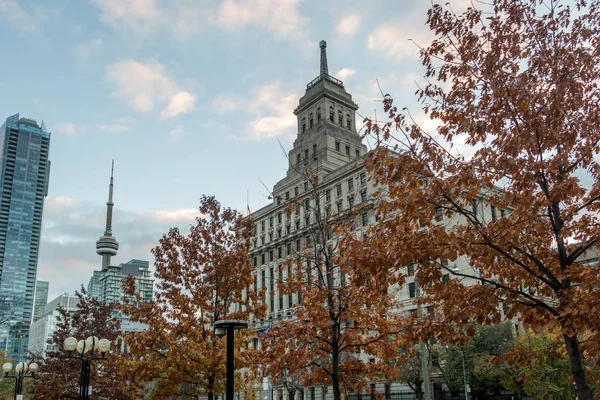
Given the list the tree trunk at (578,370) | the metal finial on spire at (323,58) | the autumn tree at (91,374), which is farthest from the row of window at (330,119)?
the tree trunk at (578,370)

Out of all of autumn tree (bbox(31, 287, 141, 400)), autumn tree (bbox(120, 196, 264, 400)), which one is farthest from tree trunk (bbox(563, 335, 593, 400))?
autumn tree (bbox(31, 287, 141, 400))

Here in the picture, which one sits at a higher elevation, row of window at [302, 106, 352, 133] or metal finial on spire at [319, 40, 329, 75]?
metal finial on spire at [319, 40, 329, 75]

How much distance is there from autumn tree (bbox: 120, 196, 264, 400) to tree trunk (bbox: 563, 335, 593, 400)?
14.0m

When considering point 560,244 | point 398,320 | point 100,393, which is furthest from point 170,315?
point 560,244

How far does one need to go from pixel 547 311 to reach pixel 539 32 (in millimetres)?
6390

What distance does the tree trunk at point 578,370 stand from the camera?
10.9 m

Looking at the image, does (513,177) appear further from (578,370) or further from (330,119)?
(330,119)

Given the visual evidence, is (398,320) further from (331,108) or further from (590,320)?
(331,108)

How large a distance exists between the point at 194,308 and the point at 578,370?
17.6 meters

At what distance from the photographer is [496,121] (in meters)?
12.3

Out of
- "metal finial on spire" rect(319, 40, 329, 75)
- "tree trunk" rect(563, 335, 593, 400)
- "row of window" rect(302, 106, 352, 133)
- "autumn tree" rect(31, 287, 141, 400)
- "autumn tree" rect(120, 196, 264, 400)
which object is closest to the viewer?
"tree trunk" rect(563, 335, 593, 400)

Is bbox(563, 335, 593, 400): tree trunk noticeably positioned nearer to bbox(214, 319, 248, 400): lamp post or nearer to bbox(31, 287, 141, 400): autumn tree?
bbox(214, 319, 248, 400): lamp post

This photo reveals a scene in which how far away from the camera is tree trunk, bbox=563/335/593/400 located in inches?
430

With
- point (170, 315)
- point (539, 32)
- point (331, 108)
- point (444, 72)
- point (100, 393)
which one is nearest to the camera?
point (539, 32)
